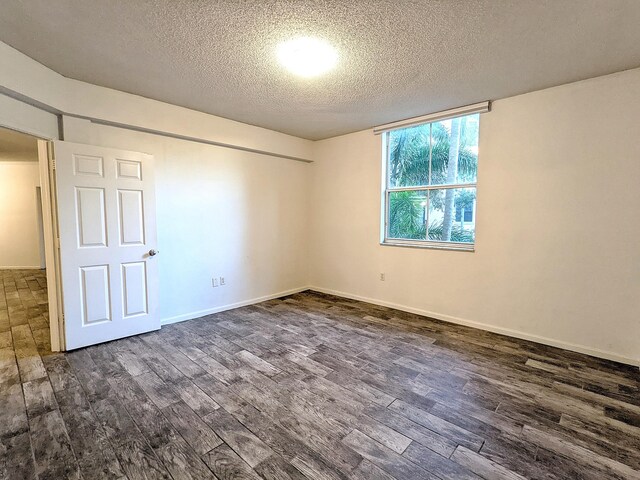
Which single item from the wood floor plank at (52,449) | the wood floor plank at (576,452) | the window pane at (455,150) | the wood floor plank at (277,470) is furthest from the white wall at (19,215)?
the wood floor plank at (576,452)

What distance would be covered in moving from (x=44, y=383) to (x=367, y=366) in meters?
2.59

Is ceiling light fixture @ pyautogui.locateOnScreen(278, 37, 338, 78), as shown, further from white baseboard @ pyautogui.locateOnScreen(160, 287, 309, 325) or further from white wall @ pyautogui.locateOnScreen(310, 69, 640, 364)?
white baseboard @ pyautogui.locateOnScreen(160, 287, 309, 325)

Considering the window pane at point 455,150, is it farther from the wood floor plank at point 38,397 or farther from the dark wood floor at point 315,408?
the wood floor plank at point 38,397

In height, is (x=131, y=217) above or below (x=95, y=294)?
above

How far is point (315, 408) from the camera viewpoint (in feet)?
6.55

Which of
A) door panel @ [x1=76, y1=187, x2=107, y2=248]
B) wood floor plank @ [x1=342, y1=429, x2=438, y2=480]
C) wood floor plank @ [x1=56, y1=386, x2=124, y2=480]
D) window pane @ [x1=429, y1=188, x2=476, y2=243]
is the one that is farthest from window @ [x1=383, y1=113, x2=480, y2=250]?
wood floor plank @ [x1=56, y1=386, x2=124, y2=480]

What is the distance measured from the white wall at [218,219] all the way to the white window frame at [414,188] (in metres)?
1.52

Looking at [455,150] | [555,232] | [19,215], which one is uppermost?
[455,150]

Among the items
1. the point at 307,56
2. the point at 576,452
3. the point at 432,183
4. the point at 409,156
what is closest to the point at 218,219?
the point at 307,56

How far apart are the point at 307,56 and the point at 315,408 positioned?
2.61m

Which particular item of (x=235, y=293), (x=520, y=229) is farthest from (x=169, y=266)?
(x=520, y=229)

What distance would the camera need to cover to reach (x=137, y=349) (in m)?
2.87

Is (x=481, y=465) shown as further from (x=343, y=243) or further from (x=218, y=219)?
(x=218, y=219)

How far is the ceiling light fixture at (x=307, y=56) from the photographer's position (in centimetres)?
214
